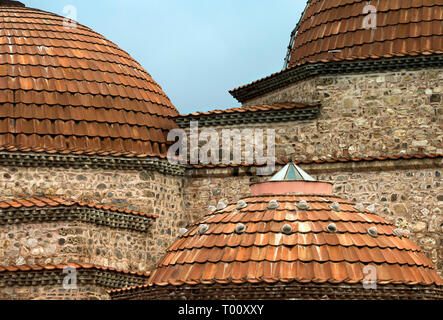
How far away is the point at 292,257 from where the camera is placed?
16.2 m

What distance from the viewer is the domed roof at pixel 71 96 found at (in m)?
22.7

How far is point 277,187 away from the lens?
1814 centimetres

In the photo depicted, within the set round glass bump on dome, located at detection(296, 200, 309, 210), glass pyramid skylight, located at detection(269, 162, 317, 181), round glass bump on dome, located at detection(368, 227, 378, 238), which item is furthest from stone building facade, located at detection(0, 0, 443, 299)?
round glass bump on dome, located at detection(296, 200, 309, 210)

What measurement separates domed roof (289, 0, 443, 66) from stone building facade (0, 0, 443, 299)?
2.0 inches

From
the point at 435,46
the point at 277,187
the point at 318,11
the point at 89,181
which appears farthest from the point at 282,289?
the point at 318,11

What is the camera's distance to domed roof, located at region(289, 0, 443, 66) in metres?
23.1

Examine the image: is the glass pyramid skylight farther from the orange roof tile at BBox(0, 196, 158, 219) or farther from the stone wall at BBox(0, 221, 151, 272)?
the stone wall at BBox(0, 221, 151, 272)

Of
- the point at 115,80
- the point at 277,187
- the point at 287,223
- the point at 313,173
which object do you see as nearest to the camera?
the point at 287,223

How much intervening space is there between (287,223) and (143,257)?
5849 millimetres

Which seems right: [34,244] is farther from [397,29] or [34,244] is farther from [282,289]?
[397,29]
